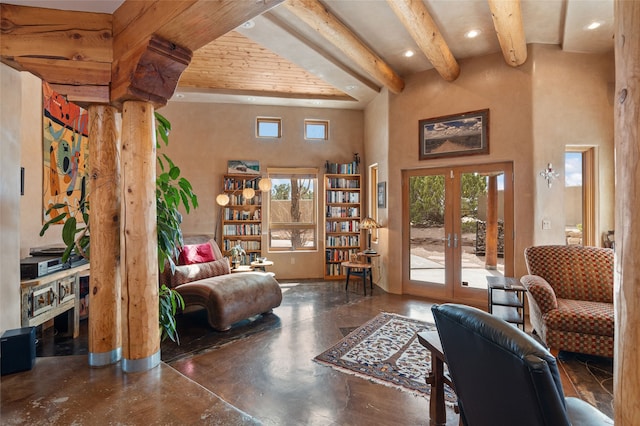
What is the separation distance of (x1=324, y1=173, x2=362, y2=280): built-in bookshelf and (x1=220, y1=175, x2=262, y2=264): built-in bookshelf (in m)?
1.37

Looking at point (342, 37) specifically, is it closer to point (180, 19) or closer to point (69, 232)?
point (180, 19)

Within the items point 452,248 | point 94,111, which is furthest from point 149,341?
point 452,248

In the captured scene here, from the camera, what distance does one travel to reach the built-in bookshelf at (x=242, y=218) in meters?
6.16

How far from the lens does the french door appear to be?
4531 millimetres

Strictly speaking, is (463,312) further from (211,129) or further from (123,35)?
(211,129)

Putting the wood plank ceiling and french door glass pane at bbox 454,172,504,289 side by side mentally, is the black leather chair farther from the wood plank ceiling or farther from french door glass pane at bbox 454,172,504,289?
the wood plank ceiling

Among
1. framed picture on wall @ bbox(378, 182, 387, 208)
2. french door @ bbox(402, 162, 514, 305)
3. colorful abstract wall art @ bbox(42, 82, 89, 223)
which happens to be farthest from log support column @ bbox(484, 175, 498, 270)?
colorful abstract wall art @ bbox(42, 82, 89, 223)

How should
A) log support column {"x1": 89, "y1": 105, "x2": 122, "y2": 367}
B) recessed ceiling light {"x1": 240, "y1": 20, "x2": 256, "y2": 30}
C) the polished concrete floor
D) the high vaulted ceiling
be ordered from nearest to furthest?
the polished concrete floor, log support column {"x1": 89, "y1": 105, "x2": 122, "y2": 367}, the high vaulted ceiling, recessed ceiling light {"x1": 240, "y1": 20, "x2": 256, "y2": 30}

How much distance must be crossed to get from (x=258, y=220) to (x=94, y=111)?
4.39 meters

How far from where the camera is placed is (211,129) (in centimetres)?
620

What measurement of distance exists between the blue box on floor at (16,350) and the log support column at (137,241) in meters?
0.57

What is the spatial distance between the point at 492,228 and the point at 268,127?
446 centimetres

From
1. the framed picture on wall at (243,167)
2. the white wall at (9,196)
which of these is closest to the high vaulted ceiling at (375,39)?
the framed picture on wall at (243,167)

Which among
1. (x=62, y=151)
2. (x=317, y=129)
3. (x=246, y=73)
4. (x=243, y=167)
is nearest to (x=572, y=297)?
(x=317, y=129)
